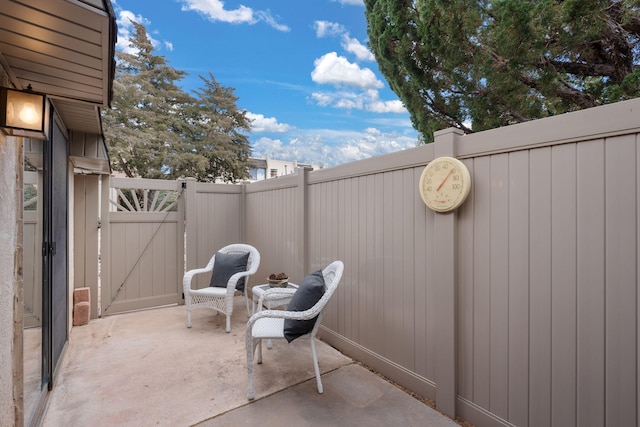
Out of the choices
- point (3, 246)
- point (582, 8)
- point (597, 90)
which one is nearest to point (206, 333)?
point (3, 246)

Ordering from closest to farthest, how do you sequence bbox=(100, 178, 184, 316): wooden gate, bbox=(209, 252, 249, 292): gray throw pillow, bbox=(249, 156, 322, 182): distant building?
bbox=(209, 252, 249, 292): gray throw pillow, bbox=(100, 178, 184, 316): wooden gate, bbox=(249, 156, 322, 182): distant building

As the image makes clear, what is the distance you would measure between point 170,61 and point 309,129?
504 inches

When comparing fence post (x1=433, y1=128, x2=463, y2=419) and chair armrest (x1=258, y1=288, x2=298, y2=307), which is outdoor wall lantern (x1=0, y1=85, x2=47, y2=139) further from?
fence post (x1=433, y1=128, x2=463, y2=419)

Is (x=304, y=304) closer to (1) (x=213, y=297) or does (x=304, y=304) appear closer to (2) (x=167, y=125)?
(1) (x=213, y=297)

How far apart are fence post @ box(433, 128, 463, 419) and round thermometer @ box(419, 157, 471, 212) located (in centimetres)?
8

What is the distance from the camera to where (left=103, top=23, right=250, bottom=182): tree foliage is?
35.0 feet

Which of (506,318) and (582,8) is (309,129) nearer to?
(582,8)

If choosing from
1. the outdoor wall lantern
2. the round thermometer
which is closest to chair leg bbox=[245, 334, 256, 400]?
the round thermometer

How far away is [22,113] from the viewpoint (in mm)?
1483

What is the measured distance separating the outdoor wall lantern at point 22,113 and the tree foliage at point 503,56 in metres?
4.56

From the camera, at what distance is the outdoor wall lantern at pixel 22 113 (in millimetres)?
1429

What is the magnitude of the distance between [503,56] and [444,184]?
3.06 m

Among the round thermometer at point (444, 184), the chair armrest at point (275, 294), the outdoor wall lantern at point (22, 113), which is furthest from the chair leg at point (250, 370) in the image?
the outdoor wall lantern at point (22, 113)

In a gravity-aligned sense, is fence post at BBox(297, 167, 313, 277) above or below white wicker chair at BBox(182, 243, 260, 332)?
above
